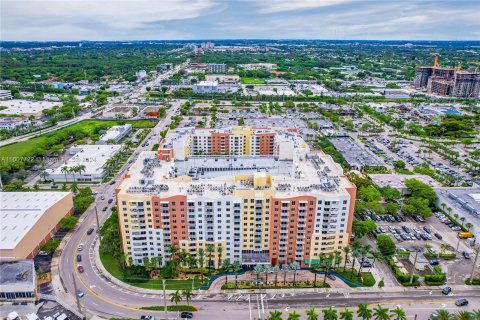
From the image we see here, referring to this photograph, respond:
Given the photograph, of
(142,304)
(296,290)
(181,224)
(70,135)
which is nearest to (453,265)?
(296,290)

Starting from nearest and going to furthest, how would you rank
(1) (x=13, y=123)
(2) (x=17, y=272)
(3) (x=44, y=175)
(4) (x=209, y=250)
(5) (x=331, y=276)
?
(2) (x=17, y=272)
(4) (x=209, y=250)
(5) (x=331, y=276)
(3) (x=44, y=175)
(1) (x=13, y=123)

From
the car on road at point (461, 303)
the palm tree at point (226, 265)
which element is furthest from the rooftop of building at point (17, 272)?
the car on road at point (461, 303)

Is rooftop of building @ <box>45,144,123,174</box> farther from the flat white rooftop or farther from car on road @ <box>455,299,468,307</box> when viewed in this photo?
car on road @ <box>455,299,468,307</box>

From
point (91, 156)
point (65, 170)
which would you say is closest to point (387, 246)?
point (65, 170)

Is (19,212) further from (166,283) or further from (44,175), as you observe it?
(166,283)

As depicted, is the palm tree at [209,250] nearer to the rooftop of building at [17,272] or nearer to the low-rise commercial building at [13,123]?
the rooftop of building at [17,272]

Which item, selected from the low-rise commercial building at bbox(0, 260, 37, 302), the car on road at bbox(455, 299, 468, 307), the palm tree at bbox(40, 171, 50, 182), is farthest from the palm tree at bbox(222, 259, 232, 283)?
the palm tree at bbox(40, 171, 50, 182)
